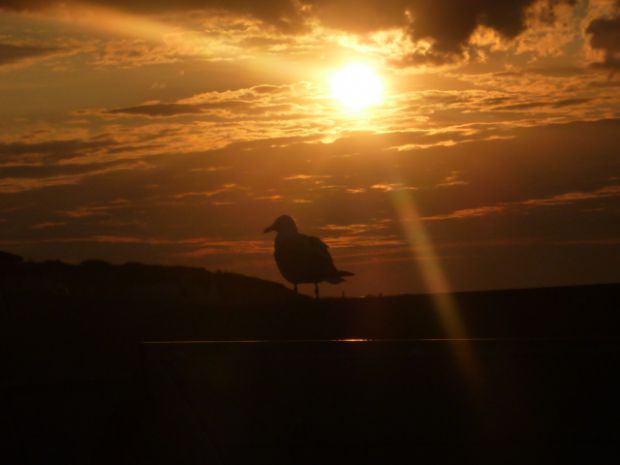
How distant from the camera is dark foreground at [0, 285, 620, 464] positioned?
13.5ft

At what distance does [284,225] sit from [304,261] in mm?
3592

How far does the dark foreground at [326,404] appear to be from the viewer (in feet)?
13.5

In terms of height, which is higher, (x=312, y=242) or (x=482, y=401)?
(x=312, y=242)

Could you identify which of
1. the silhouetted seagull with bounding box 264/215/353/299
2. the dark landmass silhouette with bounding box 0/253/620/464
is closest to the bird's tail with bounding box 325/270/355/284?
the silhouetted seagull with bounding box 264/215/353/299

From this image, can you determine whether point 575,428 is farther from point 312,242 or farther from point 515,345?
point 312,242

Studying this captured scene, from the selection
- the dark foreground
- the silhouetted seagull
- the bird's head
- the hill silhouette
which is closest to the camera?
the dark foreground

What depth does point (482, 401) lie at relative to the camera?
13.9 ft

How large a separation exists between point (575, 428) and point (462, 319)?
6257mm

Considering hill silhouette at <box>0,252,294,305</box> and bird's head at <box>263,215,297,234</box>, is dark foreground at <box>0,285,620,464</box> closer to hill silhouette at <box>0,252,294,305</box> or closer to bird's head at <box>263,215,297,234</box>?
hill silhouette at <box>0,252,294,305</box>

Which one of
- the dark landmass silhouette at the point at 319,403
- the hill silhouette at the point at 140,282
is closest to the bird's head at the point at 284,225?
the hill silhouette at the point at 140,282

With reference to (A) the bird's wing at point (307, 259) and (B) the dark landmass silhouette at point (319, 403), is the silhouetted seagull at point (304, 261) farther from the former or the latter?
(B) the dark landmass silhouette at point (319, 403)

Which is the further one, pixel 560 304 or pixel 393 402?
pixel 560 304

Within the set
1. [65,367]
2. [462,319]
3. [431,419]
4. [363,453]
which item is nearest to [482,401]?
[431,419]

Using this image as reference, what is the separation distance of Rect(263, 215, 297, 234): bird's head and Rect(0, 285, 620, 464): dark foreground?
17.9 metres
